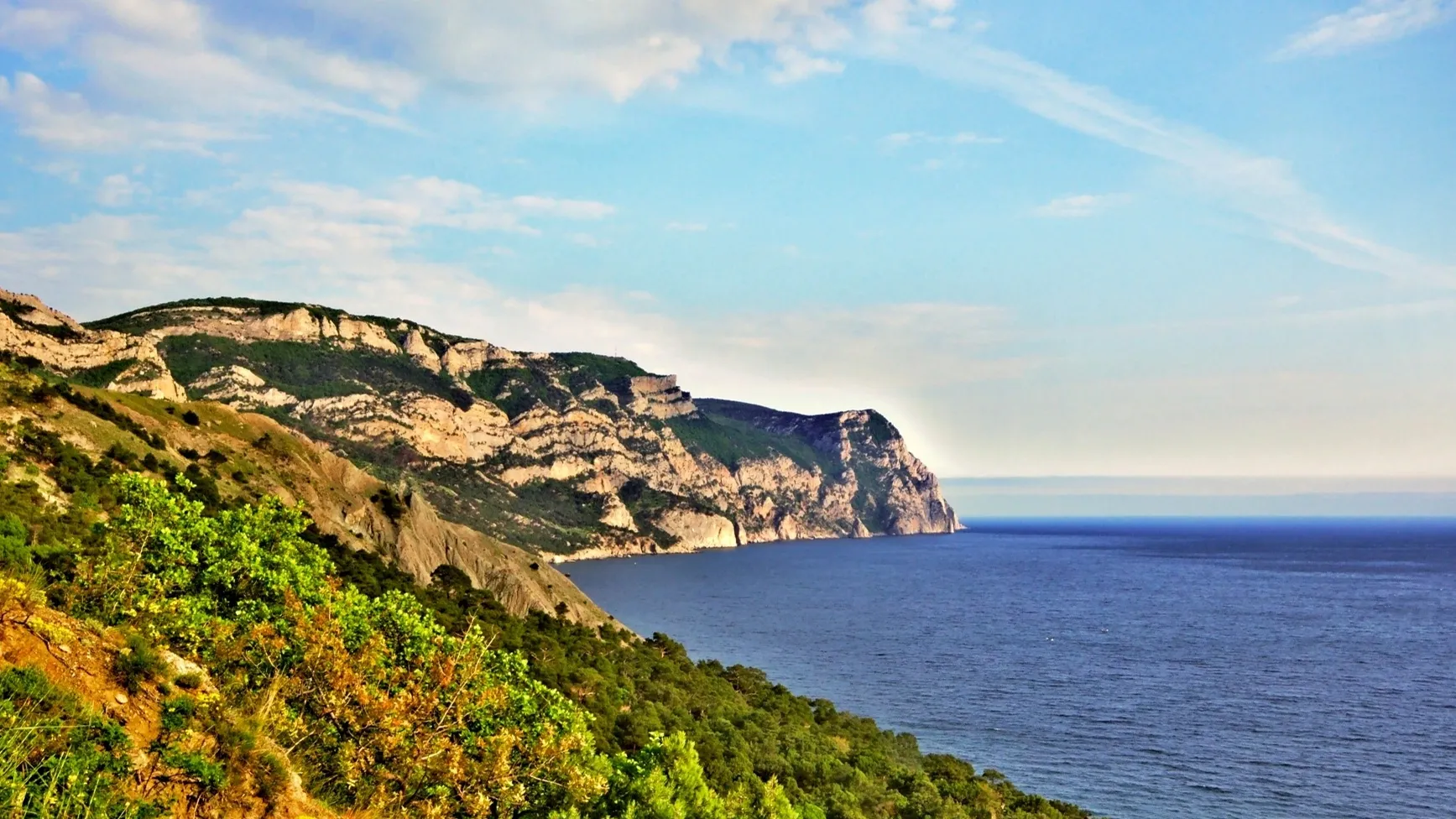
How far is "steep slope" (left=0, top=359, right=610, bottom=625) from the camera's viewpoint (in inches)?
1657

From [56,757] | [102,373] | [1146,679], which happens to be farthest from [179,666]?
[102,373]

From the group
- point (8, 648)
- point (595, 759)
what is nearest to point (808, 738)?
point (595, 759)

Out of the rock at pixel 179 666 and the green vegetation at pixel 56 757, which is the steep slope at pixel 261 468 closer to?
the rock at pixel 179 666

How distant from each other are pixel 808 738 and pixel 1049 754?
23938 millimetres

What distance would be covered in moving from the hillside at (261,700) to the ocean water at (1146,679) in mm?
19444

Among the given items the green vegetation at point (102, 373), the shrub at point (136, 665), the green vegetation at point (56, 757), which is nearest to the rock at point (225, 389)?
the green vegetation at point (102, 373)

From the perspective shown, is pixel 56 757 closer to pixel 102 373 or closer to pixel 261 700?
pixel 261 700

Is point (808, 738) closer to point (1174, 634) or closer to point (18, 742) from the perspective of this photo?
point (18, 742)

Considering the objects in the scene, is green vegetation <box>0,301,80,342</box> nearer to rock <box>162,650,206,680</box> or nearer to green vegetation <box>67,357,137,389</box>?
green vegetation <box>67,357,137,389</box>

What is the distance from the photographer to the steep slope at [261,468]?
1657 inches

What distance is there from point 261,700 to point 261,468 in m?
47.6

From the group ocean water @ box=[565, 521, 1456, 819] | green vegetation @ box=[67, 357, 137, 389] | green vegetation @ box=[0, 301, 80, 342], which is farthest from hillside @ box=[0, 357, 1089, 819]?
green vegetation @ box=[67, 357, 137, 389]

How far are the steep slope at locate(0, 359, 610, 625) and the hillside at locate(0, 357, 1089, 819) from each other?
15.5 inches

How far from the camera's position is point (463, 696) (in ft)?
61.4
